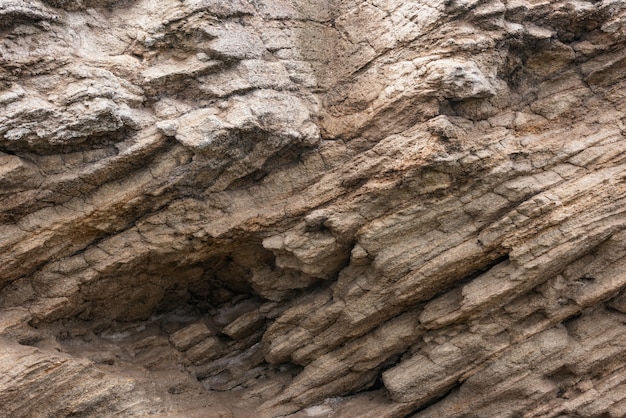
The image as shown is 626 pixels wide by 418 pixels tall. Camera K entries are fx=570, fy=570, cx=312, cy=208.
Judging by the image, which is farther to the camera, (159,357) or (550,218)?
(159,357)

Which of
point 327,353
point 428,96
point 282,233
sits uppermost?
point 428,96

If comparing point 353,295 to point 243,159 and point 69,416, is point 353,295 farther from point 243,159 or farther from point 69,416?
point 69,416

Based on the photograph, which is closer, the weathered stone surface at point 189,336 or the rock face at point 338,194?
the rock face at point 338,194

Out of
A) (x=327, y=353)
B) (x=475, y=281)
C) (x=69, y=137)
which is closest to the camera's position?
(x=69, y=137)

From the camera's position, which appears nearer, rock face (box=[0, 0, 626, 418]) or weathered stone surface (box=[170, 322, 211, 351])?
rock face (box=[0, 0, 626, 418])

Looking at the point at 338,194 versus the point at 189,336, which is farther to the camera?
the point at 189,336

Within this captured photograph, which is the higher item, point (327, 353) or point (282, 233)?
point (282, 233)

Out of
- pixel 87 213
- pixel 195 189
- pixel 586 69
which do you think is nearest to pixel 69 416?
pixel 87 213

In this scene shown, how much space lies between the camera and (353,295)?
12.9 m

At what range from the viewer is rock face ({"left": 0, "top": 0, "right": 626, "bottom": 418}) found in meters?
11.8

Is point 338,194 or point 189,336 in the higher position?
point 338,194

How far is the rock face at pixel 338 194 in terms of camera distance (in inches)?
465

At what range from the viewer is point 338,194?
12.6 metres

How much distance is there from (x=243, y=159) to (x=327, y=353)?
16.4 feet
